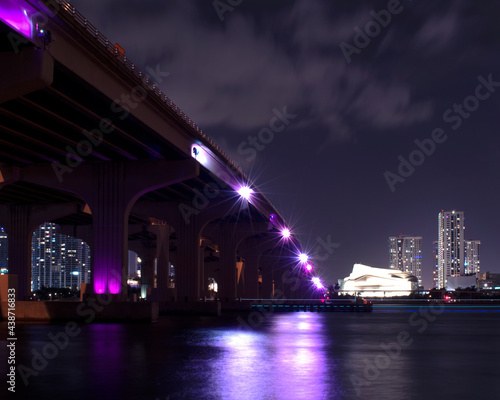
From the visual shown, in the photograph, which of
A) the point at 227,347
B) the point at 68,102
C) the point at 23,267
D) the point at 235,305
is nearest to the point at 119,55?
the point at 68,102

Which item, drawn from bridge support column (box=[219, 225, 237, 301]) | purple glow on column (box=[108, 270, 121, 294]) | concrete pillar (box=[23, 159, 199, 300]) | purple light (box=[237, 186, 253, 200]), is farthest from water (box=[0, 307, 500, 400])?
bridge support column (box=[219, 225, 237, 301])

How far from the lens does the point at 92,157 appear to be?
1761 inches

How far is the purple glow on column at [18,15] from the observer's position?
22.1m

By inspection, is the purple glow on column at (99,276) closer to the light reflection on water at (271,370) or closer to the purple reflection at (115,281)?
the purple reflection at (115,281)

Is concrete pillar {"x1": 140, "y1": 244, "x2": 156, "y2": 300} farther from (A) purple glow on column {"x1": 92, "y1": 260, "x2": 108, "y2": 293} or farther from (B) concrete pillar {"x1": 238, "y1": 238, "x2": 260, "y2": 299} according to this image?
(A) purple glow on column {"x1": 92, "y1": 260, "x2": 108, "y2": 293}

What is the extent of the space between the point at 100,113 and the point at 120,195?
10.3 meters

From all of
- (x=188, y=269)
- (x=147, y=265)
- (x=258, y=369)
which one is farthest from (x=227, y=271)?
(x=258, y=369)

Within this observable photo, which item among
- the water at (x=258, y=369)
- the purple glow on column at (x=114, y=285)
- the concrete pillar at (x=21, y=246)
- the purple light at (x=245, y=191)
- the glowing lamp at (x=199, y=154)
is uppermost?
the glowing lamp at (x=199, y=154)

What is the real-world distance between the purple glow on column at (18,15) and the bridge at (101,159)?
0.04m

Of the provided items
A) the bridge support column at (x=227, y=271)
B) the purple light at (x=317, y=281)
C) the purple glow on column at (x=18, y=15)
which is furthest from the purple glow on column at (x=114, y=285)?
the purple light at (x=317, y=281)

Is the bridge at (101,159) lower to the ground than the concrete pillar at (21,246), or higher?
higher

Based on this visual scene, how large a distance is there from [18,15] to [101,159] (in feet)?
74.2

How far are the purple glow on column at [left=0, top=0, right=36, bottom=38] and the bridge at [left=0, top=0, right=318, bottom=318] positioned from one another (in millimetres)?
43

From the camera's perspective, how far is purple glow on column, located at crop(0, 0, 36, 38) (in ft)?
72.4
